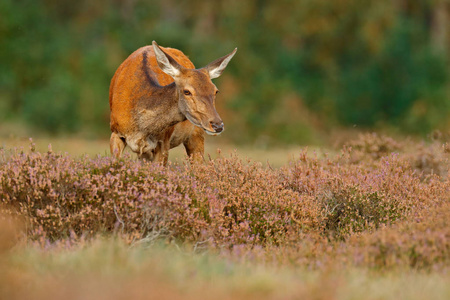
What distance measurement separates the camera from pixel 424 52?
89.6 ft

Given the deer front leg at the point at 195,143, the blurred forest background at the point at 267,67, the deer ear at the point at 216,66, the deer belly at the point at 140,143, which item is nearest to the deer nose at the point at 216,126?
the deer ear at the point at 216,66

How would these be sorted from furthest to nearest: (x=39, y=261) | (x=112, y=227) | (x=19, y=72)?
(x=19, y=72) → (x=112, y=227) → (x=39, y=261)

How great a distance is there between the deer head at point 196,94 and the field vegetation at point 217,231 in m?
0.49

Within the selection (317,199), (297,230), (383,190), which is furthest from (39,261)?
(383,190)

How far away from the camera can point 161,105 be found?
9148 mm

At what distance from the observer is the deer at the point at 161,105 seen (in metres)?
8.70

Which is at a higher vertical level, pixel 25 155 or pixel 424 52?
pixel 424 52

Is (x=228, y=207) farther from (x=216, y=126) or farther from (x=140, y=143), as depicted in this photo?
(x=140, y=143)

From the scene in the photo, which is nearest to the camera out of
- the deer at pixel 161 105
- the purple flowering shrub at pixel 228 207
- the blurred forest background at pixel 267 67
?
the purple flowering shrub at pixel 228 207

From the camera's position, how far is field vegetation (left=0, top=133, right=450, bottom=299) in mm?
4750

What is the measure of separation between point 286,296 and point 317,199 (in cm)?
397

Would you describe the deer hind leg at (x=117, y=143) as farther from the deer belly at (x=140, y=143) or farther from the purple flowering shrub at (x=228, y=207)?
the purple flowering shrub at (x=228, y=207)

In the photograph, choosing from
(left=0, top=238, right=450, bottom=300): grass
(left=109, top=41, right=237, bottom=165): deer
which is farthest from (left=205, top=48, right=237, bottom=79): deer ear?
(left=0, top=238, right=450, bottom=300): grass

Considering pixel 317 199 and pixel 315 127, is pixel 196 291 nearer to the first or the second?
pixel 317 199
